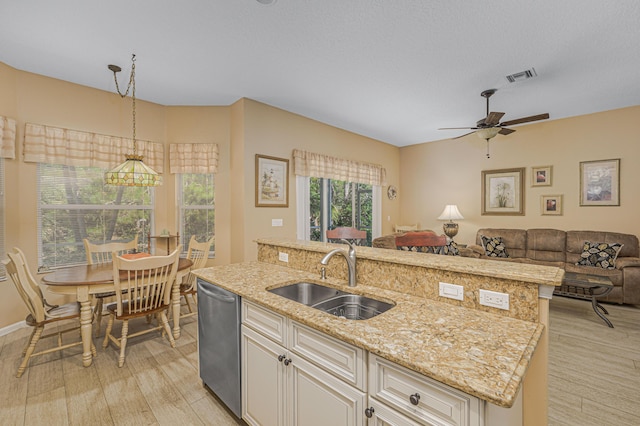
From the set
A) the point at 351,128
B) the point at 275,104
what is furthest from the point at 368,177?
the point at 275,104

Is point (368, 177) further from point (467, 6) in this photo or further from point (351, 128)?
point (467, 6)

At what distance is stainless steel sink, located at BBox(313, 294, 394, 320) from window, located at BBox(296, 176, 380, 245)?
3.08 m

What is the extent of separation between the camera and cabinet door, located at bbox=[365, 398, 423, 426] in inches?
38.8

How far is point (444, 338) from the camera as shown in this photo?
3.63ft

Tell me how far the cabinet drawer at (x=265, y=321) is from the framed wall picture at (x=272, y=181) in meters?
2.61

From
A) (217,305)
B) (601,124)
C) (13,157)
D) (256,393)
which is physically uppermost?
(601,124)

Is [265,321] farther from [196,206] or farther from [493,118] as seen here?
[493,118]

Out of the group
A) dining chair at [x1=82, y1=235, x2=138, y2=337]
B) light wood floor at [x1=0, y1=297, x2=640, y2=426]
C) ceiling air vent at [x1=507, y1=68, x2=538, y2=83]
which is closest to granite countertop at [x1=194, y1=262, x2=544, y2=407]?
light wood floor at [x1=0, y1=297, x2=640, y2=426]

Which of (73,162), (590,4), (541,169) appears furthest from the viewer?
(541,169)

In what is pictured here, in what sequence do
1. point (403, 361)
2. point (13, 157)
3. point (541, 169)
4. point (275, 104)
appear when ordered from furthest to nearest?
point (541, 169)
point (275, 104)
point (13, 157)
point (403, 361)

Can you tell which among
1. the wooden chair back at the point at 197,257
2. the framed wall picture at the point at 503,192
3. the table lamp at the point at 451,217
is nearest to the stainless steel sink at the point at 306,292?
the wooden chair back at the point at 197,257

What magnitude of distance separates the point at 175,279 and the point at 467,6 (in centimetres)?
349

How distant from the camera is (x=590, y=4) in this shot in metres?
2.17

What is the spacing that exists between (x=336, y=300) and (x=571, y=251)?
4944 millimetres
